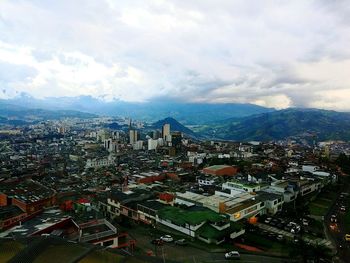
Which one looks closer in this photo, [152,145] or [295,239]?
[295,239]

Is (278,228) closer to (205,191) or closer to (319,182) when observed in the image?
(205,191)

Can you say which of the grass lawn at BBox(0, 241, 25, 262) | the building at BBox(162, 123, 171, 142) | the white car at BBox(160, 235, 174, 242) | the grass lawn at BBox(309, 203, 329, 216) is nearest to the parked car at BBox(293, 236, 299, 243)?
the grass lawn at BBox(309, 203, 329, 216)

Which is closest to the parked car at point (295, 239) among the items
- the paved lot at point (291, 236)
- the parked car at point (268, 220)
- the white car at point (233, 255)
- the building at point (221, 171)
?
the paved lot at point (291, 236)

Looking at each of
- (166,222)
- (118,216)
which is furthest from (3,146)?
(166,222)

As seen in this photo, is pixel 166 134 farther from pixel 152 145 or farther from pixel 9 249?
pixel 9 249

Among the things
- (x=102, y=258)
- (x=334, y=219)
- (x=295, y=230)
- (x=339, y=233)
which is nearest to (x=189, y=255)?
(x=295, y=230)

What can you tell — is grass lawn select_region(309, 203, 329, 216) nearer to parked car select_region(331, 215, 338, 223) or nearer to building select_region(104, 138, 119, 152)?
parked car select_region(331, 215, 338, 223)
